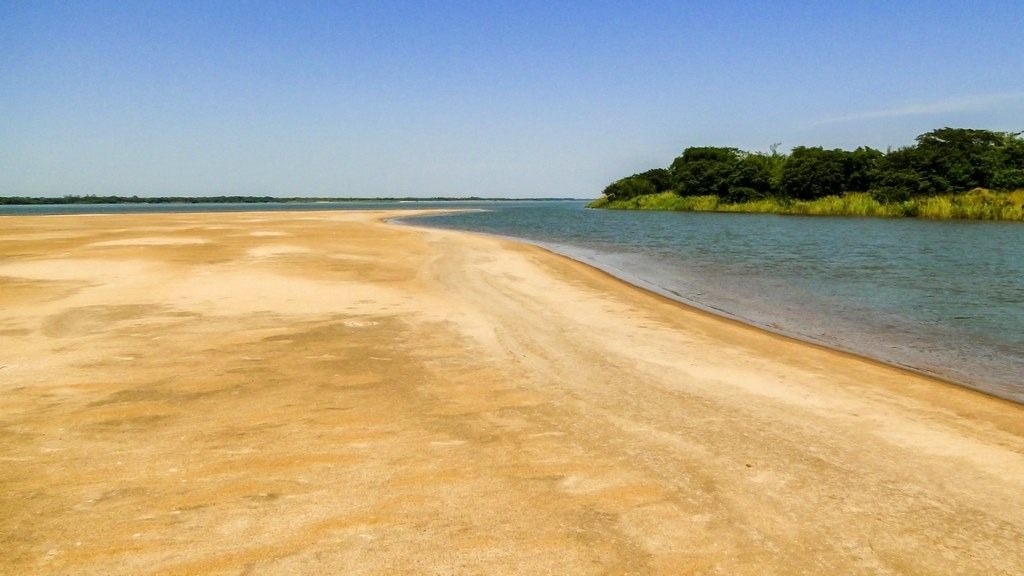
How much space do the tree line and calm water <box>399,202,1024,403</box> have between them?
1026 inches

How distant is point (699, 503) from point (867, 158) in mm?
71319

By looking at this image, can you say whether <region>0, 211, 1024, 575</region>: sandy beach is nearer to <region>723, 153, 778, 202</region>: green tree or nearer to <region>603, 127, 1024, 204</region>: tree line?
<region>603, 127, 1024, 204</region>: tree line

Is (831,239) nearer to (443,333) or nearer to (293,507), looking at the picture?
(443,333)

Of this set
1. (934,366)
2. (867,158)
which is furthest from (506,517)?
(867,158)

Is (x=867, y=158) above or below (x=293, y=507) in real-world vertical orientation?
above

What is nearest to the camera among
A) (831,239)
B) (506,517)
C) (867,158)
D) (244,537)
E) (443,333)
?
(244,537)

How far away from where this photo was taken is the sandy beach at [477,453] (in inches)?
131

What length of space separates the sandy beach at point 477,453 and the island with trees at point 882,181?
5210 centimetres

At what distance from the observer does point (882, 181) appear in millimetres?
57219

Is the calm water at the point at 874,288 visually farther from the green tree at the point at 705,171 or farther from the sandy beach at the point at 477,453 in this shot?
the green tree at the point at 705,171

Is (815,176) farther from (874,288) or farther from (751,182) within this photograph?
(874,288)

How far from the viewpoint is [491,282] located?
48.5 ft

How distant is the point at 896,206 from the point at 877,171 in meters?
6.54

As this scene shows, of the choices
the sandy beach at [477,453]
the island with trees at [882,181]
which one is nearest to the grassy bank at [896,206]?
the island with trees at [882,181]
